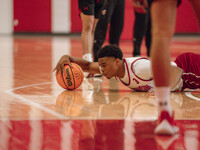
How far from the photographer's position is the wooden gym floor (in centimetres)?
244

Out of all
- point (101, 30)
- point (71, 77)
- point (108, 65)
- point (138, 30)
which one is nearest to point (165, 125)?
point (108, 65)

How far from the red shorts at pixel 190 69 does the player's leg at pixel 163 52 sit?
158 cm

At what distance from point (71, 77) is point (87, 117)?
1248mm

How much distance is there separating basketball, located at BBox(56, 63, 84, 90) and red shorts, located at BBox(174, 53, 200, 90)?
42.1 inches

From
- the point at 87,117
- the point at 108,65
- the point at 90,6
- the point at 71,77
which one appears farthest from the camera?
the point at 90,6

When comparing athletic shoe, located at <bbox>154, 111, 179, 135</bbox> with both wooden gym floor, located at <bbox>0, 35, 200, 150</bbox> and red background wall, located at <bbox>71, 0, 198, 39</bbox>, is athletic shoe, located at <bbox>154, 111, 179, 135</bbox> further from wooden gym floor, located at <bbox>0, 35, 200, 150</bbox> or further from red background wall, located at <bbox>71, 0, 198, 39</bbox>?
red background wall, located at <bbox>71, 0, 198, 39</bbox>

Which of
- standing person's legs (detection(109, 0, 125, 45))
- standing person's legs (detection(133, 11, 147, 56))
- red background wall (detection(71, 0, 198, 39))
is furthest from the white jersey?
red background wall (detection(71, 0, 198, 39))

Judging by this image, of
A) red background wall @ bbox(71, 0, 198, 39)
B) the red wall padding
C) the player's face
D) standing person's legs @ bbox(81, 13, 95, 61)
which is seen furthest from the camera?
the red wall padding

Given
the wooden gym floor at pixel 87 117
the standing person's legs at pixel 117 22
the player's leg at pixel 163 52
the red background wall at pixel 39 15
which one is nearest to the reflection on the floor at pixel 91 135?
the wooden gym floor at pixel 87 117

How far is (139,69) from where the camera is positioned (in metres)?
4.14

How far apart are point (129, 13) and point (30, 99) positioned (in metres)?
12.4

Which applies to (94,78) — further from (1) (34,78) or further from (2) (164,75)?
(2) (164,75)

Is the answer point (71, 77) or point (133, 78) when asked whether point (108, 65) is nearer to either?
point (133, 78)

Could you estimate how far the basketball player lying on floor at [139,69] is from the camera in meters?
4.06
